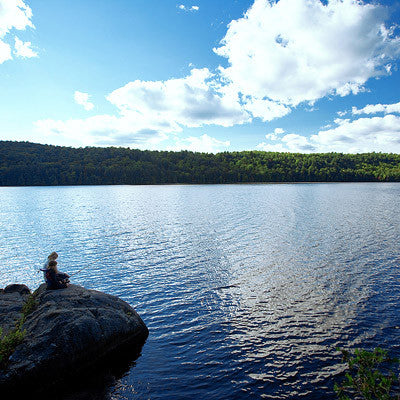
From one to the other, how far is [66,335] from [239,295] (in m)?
10.2

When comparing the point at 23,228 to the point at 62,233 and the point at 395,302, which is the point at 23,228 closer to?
the point at 62,233

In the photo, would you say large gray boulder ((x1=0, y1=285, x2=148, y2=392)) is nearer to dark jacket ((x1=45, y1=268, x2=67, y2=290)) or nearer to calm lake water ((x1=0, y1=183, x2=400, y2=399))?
dark jacket ((x1=45, y1=268, x2=67, y2=290))

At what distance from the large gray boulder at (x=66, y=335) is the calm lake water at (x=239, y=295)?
1.36m

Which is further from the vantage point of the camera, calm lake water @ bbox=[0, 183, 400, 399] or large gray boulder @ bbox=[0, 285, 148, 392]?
calm lake water @ bbox=[0, 183, 400, 399]

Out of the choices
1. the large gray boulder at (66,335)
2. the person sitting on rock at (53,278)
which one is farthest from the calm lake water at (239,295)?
the person sitting on rock at (53,278)

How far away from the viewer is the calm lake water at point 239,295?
1019 cm

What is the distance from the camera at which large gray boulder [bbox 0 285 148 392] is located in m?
8.94

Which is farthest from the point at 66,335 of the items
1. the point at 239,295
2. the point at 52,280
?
the point at 239,295

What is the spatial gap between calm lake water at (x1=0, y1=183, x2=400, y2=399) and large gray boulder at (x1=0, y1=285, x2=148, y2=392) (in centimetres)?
136

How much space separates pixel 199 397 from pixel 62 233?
33975mm

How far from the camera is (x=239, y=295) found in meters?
17.2

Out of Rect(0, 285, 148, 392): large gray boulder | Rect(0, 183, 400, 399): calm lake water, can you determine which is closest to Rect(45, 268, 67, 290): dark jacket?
Rect(0, 285, 148, 392): large gray boulder

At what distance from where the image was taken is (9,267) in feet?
79.8

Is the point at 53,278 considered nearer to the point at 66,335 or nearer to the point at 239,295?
the point at 66,335
